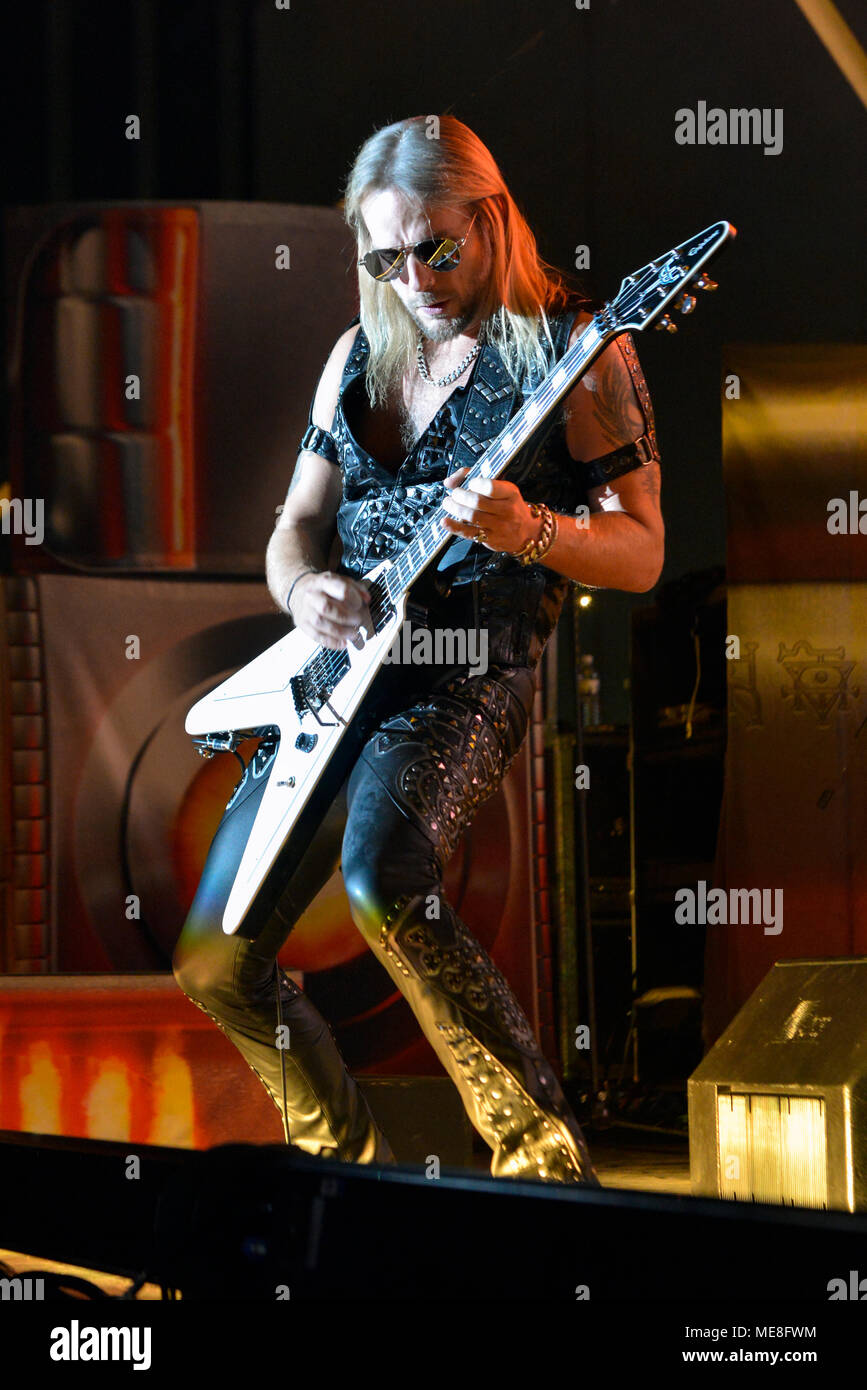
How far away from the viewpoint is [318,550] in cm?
232

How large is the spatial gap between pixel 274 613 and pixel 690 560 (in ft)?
4.44

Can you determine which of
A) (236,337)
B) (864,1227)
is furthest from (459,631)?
(236,337)

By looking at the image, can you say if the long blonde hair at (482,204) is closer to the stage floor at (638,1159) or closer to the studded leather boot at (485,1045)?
the studded leather boot at (485,1045)

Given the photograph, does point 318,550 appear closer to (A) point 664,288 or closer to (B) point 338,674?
(B) point 338,674

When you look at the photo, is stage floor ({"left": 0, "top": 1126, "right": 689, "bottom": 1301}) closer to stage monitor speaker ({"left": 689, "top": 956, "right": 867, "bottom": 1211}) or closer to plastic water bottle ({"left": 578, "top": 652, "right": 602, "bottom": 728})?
stage monitor speaker ({"left": 689, "top": 956, "right": 867, "bottom": 1211})

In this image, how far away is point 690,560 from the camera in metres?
4.50

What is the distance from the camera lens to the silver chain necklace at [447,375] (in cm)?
216

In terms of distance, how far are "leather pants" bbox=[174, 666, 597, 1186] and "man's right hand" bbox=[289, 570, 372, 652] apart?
96 mm

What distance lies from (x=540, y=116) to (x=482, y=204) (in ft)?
8.40

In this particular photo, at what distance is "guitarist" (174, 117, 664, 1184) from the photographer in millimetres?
1858

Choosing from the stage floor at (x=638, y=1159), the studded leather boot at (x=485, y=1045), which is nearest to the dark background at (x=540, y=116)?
the stage floor at (x=638, y=1159)

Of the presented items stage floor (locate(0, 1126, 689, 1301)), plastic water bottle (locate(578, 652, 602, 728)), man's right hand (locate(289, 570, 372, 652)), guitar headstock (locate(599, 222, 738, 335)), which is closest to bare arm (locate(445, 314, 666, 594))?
guitar headstock (locate(599, 222, 738, 335))

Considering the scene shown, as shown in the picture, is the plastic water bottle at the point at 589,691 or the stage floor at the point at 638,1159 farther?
the plastic water bottle at the point at 589,691

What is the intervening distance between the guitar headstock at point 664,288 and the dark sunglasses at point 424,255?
301mm
